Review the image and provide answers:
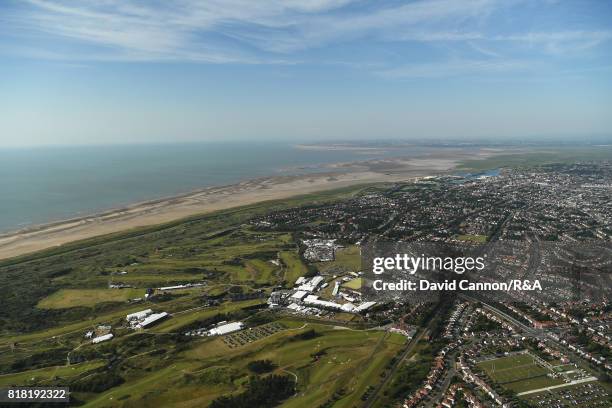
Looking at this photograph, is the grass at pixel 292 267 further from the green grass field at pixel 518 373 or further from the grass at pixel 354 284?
the green grass field at pixel 518 373

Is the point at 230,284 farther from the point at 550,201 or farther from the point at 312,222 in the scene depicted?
the point at 550,201

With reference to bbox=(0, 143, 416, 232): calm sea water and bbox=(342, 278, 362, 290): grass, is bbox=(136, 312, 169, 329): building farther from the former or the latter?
bbox=(0, 143, 416, 232): calm sea water

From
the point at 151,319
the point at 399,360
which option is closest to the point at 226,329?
the point at 151,319

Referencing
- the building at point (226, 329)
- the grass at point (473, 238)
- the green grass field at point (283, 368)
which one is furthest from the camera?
the grass at point (473, 238)

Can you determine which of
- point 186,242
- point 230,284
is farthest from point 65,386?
point 186,242

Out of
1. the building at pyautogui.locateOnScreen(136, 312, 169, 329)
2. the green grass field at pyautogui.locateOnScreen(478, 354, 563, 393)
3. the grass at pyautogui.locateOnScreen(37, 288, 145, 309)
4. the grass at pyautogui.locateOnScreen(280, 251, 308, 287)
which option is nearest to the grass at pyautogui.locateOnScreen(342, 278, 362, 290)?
the grass at pyautogui.locateOnScreen(280, 251, 308, 287)

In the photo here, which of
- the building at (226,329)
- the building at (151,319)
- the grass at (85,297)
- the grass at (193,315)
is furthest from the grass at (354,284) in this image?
the grass at (85,297)

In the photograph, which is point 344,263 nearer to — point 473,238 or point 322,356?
point 322,356
